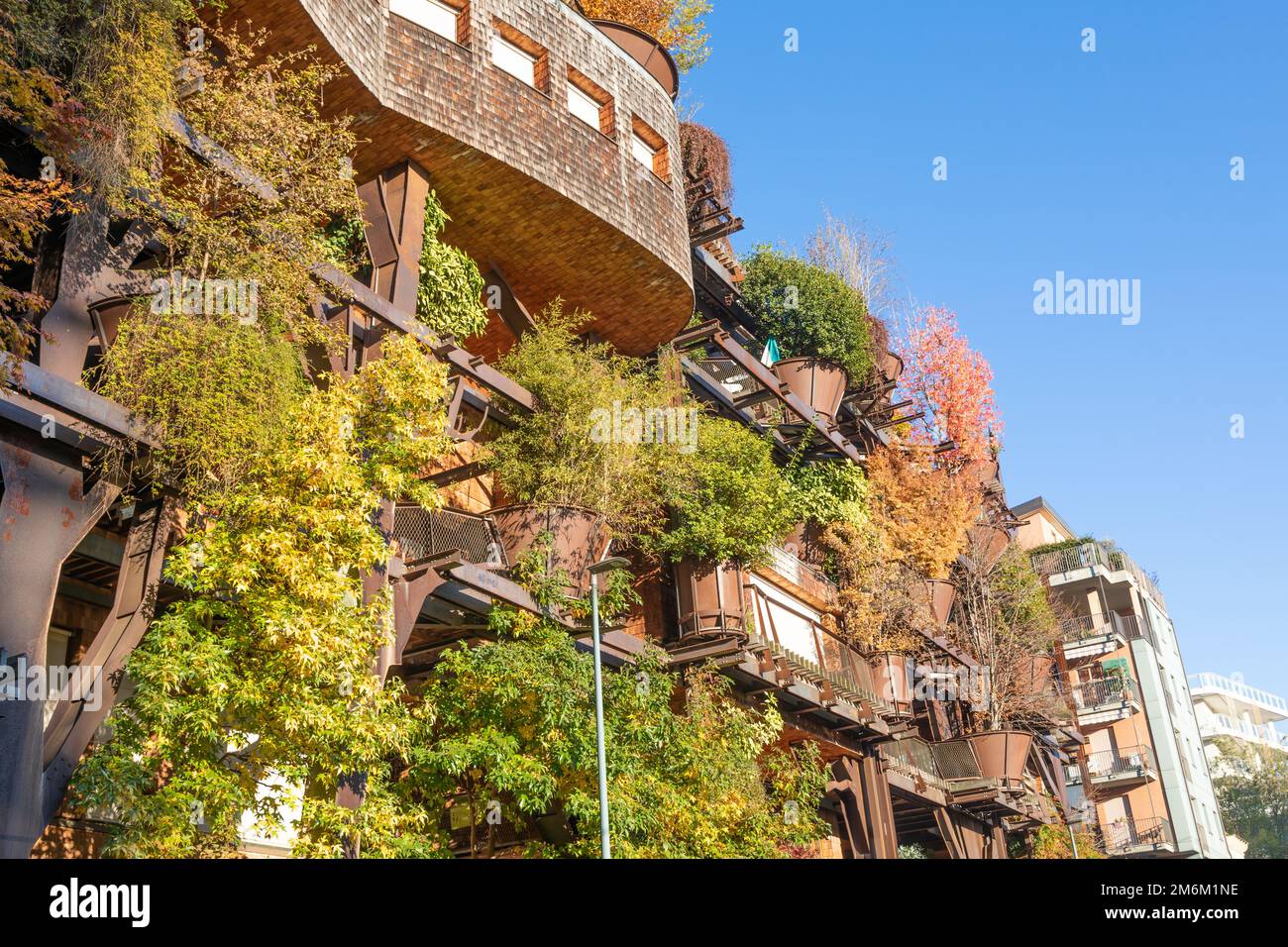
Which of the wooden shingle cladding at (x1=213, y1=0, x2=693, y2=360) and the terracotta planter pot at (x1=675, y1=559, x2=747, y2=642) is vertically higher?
the wooden shingle cladding at (x1=213, y1=0, x2=693, y2=360)

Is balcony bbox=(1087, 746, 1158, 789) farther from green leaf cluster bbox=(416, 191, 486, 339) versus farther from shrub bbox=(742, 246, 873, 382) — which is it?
green leaf cluster bbox=(416, 191, 486, 339)

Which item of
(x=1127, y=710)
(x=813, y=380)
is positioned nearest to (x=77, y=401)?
(x=813, y=380)

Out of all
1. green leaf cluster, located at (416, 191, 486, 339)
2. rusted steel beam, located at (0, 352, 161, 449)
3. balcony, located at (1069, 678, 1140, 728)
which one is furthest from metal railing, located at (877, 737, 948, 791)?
balcony, located at (1069, 678, 1140, 728)

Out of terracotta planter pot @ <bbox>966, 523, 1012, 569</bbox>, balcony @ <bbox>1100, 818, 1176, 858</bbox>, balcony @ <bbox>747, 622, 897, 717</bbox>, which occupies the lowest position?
balcony @ <bbox>1100, 818, 1176, 858</bbox>

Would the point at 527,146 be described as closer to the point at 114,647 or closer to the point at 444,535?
the point at 444,535

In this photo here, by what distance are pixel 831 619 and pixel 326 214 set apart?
15288mm

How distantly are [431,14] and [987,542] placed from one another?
23.8 meters

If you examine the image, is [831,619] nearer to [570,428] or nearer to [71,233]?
[570,428]

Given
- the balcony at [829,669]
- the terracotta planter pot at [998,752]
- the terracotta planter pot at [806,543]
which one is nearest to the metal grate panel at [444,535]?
the balcony at [829,669]

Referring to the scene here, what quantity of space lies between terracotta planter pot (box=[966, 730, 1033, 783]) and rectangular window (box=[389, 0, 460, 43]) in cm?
1994

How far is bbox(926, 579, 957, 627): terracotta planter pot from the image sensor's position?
103ft

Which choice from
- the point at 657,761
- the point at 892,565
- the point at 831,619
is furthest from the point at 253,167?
the point at 892,565

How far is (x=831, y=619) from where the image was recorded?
28109mm
